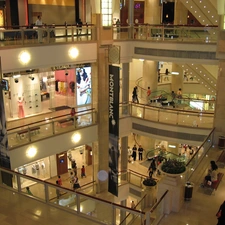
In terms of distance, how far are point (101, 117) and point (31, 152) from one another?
450 cm

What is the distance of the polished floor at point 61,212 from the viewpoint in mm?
7852

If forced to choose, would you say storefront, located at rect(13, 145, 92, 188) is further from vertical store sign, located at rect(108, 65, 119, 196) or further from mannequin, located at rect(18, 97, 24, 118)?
vertical store sign, located at rect(108, 65, 119, 196)

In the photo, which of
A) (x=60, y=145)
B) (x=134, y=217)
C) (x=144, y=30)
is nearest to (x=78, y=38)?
(x=144, y=30)

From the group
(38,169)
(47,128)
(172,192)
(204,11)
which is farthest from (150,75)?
(172,192)

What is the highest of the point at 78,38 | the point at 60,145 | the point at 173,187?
the point at 78,38

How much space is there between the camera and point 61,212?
8203 mm

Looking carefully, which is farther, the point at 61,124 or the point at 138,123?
the point at 138,123

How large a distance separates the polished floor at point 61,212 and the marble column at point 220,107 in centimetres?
445

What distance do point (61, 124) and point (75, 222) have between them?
25.9 ft

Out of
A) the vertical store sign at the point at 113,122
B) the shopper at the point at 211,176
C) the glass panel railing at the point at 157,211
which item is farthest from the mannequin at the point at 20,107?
the glass panel railing at the point at 157,211

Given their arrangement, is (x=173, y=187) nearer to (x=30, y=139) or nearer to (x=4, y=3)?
(x=30, y=139)

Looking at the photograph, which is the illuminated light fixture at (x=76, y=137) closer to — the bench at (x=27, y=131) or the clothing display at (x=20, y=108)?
the bench at (x=27, y=131)

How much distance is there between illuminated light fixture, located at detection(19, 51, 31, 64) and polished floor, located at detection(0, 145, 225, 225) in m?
5.41

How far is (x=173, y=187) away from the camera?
844 cm
